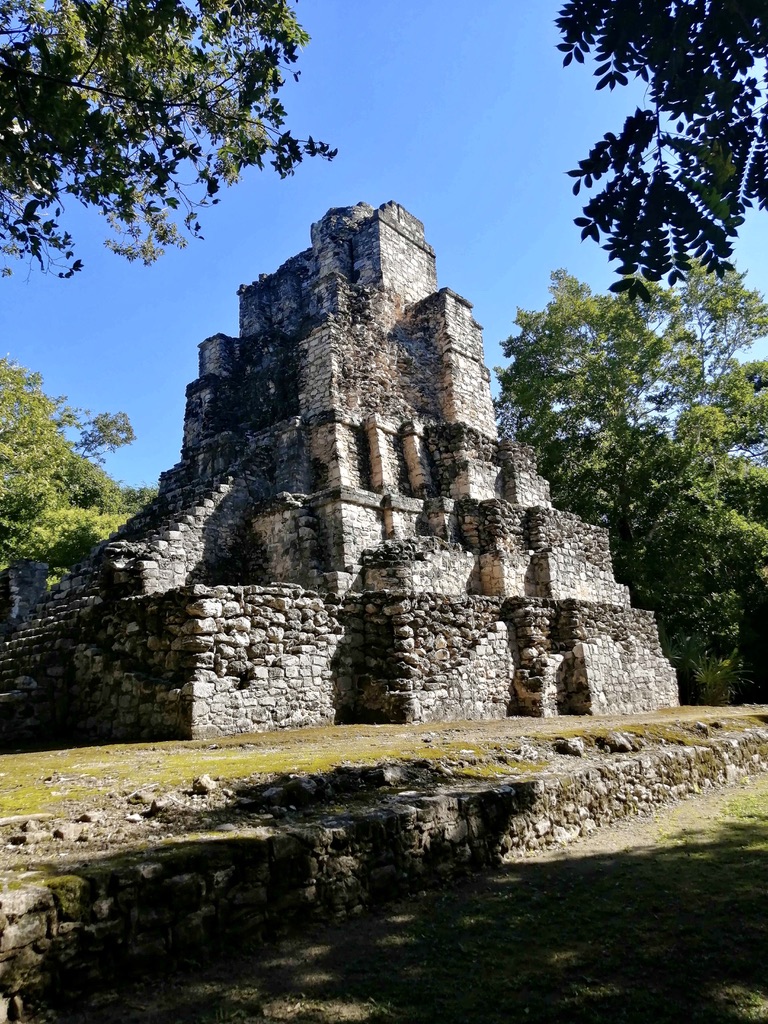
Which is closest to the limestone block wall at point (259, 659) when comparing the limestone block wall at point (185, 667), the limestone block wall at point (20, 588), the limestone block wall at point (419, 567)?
the limestone block wall at point (185, 667)

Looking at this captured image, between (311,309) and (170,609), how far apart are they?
1142 cm

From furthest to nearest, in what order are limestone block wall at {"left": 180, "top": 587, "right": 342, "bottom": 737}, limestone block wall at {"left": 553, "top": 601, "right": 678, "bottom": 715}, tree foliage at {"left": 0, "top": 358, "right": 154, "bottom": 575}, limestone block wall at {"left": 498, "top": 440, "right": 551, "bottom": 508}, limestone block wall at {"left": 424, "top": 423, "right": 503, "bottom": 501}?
tree foliage at {"left": 0, "top": 358, "right": 154, "bottom": 575} → limestone block wall at {"left": 498, "top": 440, "right": 551, "bottom": 508} → limestone block wall at {"left": 424, "top": 423, "right": 503, "bottom": 501} → limestone block wall at {"left": 553, "top": 601, "right": 678, "bottom": 715} → limestone block wall at {"left": 180, "top": 587, "right": 342, "bottom": 737}

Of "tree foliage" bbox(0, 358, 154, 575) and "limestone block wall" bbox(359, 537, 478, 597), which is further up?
"tree foliage" bbox(0, 358, 154, 575)

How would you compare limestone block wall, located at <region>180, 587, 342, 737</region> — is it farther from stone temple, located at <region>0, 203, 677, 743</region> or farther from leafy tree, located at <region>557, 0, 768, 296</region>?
leafy tree, located at <region>557, 0, 768, 296</region>

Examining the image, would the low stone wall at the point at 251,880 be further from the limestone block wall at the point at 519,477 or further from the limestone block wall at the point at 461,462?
the limestone block wall at the point at 519,477

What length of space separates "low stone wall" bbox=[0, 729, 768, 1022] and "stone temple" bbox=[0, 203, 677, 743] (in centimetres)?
347

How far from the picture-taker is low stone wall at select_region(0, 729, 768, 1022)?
2572mm

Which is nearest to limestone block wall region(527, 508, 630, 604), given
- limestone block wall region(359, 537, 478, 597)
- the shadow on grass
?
limestone block wall region(359, 537, 478, 597)

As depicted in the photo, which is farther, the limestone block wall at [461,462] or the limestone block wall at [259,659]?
the limestone block wall at [461,462]

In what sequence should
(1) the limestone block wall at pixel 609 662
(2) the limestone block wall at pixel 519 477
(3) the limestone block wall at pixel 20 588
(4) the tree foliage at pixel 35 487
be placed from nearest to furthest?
(1) the limestone block wall at pixel 609 662 → (3) the limestone block wall at pixel 20 588 → (2) the limestone block wall at pixel 519 477 → (4) the tree foliage at pixel 35 487

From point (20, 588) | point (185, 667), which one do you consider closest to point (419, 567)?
point (185, 667)

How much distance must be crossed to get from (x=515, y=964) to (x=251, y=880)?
50.5 inches

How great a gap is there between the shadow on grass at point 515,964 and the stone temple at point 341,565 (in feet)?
13.3

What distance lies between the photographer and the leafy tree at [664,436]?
20.5 meters
